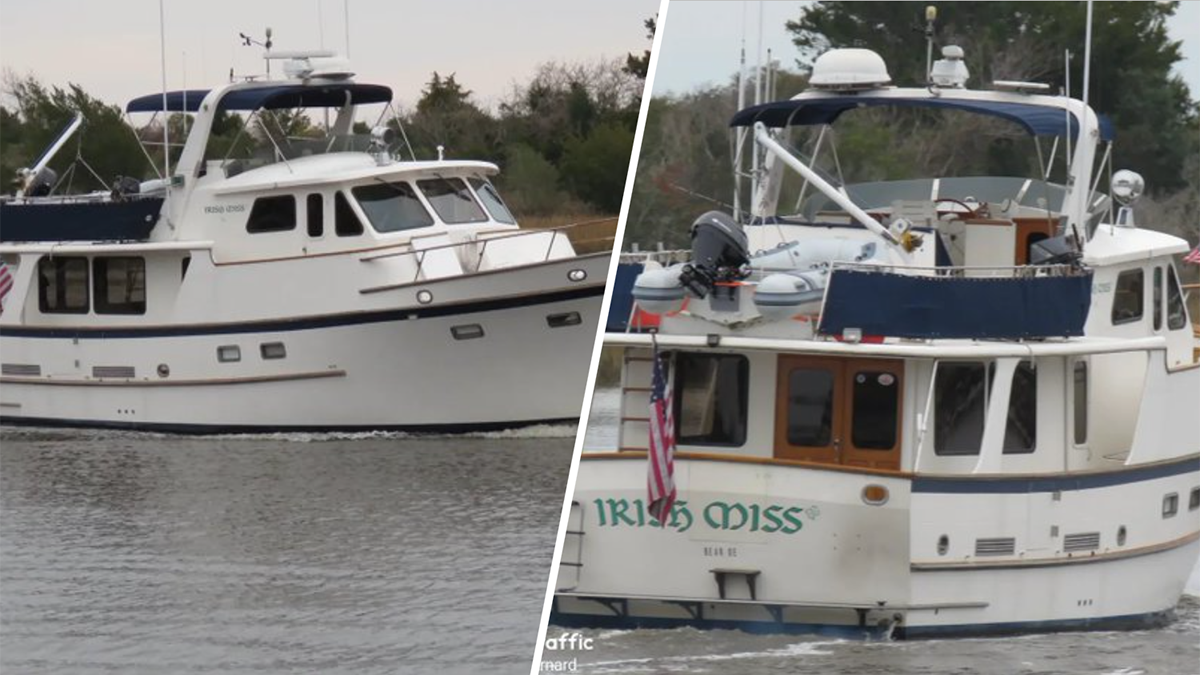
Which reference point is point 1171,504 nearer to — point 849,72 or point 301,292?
point 849,72

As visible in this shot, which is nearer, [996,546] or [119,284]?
[996,546]

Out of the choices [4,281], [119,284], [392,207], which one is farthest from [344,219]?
[4,281]

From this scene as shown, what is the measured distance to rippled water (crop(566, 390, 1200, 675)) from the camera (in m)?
10.0

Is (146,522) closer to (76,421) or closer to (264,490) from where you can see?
(264,490)

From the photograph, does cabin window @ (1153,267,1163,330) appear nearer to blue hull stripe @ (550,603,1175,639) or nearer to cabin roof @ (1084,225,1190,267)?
cabin roof @ (1084,225,1190,267)

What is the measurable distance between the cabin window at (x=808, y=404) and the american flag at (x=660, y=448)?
61cm

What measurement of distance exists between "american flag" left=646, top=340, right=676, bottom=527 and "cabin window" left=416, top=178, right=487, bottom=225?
748 cm

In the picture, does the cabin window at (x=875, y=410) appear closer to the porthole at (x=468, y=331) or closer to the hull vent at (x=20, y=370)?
the porthole at (x=468, y=331)

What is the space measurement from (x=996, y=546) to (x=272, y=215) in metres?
7.77

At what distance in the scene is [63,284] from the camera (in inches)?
714

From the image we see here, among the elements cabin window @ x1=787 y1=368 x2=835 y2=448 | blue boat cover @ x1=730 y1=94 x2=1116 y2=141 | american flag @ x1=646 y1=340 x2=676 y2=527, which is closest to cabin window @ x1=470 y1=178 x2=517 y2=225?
blue boat cover @ x1=730 y1=94 x2=1116 y2=141

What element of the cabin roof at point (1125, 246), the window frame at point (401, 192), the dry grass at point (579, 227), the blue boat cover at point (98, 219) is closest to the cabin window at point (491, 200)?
the window frame at point (401, 192)

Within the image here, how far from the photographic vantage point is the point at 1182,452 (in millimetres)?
11867

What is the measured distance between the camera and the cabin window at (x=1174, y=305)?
12.4 metres
